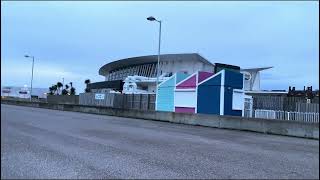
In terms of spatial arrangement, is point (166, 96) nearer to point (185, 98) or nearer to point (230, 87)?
point (185, 98)

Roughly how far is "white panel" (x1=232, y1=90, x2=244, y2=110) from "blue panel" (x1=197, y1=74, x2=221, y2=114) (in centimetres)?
122

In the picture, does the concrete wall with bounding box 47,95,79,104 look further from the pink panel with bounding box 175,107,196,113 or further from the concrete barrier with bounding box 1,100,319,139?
the pink panel with bounding box 175,107,196,113

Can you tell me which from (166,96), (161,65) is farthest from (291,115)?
(161,65)

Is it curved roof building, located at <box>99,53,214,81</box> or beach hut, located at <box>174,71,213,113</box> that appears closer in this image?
beach hut, located at <box>174,71,213,113</box>

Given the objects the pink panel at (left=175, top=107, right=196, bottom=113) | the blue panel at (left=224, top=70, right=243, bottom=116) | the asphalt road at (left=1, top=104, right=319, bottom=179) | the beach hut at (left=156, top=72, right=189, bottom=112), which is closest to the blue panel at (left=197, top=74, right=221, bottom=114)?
the blue panel at (left=224, top=70, right=243, bottom=116)

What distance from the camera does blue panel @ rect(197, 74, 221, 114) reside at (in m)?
30.5

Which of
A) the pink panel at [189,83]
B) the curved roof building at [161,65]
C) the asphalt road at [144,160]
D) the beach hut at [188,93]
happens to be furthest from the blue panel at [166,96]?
the curved roof building at [161,65]

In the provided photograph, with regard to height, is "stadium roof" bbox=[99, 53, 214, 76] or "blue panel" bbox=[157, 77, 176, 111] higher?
"stadium roof" bbox=[99, 53, 214, 76]

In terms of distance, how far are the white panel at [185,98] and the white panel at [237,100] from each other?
2862 mm

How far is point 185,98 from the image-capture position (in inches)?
1315

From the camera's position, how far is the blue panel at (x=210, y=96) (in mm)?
30516

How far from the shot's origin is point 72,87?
13488 cm

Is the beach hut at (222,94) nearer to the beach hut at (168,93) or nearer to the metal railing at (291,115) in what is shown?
the metal railing at (291,115)

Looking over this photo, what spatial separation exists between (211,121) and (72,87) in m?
114
